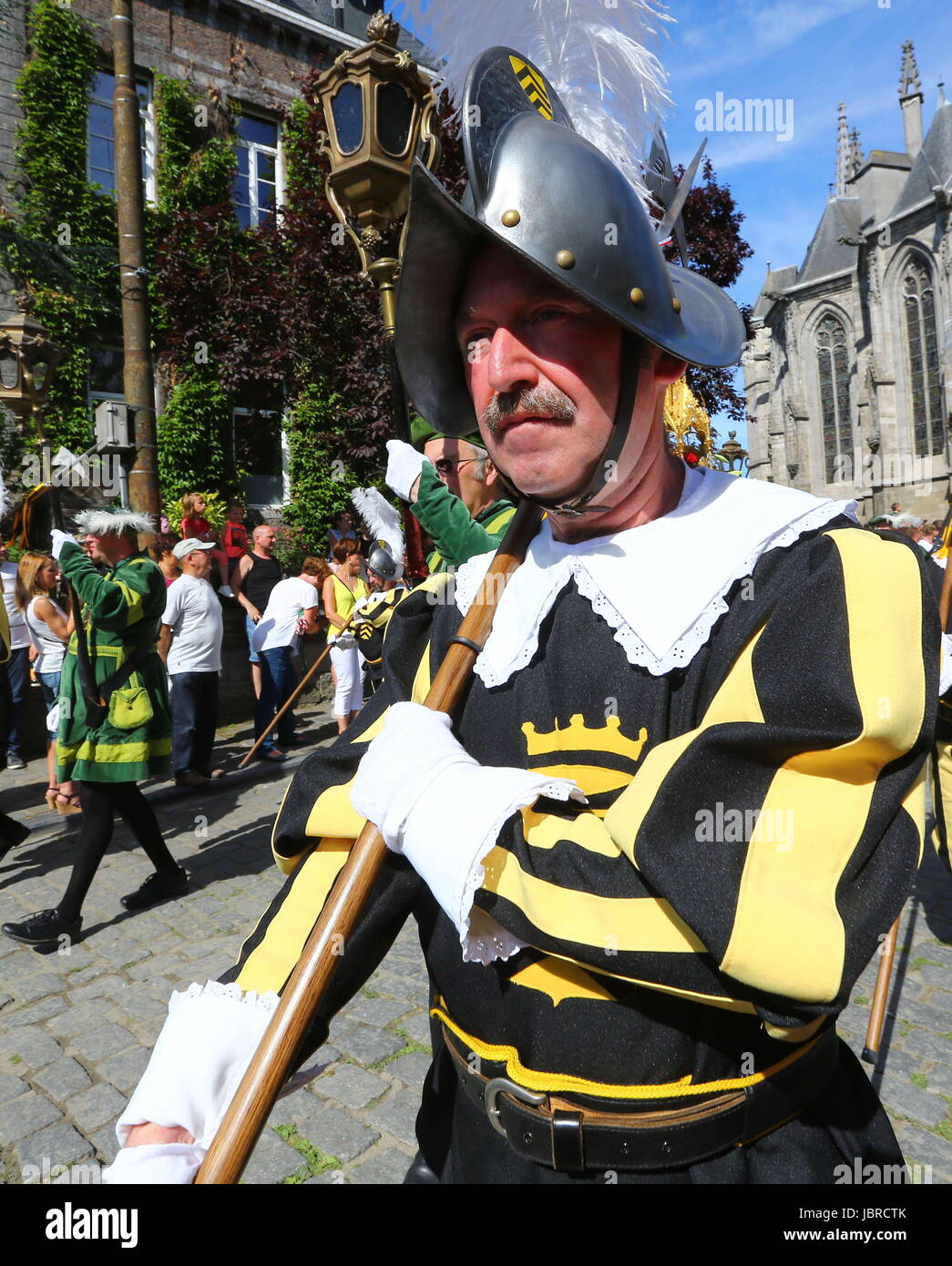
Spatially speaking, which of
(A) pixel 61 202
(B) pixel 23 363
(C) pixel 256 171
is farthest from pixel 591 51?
(C) pixel 256 171

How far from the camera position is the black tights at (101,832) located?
14.8 ft

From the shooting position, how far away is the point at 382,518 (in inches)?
240

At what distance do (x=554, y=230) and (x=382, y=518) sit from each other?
491 centimetres

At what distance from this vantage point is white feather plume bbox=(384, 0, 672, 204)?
187 centimetres

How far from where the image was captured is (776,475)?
42.8 metres

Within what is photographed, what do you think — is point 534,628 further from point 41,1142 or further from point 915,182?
point 915,182

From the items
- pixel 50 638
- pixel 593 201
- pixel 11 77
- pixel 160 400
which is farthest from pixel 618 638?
pixel 11 77

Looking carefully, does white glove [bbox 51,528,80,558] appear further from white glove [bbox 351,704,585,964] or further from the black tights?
white glove [bbox 351,704,585,964]

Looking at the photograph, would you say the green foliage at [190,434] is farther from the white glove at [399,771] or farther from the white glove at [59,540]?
the white glove at [399,771]

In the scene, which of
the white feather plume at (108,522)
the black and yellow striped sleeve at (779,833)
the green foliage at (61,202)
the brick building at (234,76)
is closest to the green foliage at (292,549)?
the brick building at (234,76)

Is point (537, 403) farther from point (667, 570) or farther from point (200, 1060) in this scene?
point (200, 1060)

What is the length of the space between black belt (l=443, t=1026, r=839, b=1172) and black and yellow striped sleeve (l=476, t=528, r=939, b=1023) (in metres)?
0.27

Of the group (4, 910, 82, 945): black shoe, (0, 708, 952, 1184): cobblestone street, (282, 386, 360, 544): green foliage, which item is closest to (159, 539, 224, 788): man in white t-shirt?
(0, 708, 952, 1184): cobblestone street

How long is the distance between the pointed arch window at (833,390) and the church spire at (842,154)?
8.55m
